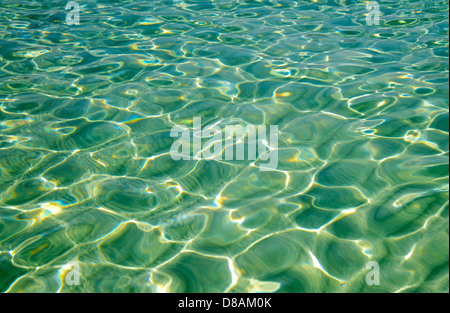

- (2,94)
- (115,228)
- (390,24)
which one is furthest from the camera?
(390,24)

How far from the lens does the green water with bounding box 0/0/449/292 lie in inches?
97.3

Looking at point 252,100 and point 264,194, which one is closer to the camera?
point 264,194

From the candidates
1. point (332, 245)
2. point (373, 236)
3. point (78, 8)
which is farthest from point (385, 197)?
point (78, 8)

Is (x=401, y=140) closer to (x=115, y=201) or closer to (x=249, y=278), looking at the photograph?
(x=249, y=278)

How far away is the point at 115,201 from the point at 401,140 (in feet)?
7.00

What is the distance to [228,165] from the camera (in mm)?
3287

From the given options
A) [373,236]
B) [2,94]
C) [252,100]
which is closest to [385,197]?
[373,236]

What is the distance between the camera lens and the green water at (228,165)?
8.11 ft

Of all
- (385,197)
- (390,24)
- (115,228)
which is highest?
(390,24)

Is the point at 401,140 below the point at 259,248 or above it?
above

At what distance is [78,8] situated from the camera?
7.16 metres

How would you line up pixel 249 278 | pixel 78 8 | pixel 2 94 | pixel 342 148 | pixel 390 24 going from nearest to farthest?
pixel 249 278 < pixel 342 148 < pixel 2 94 < pixel 390 24 < pixel 78 8

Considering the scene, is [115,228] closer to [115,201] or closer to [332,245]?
[115,201]

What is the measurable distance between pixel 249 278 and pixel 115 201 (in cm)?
108
